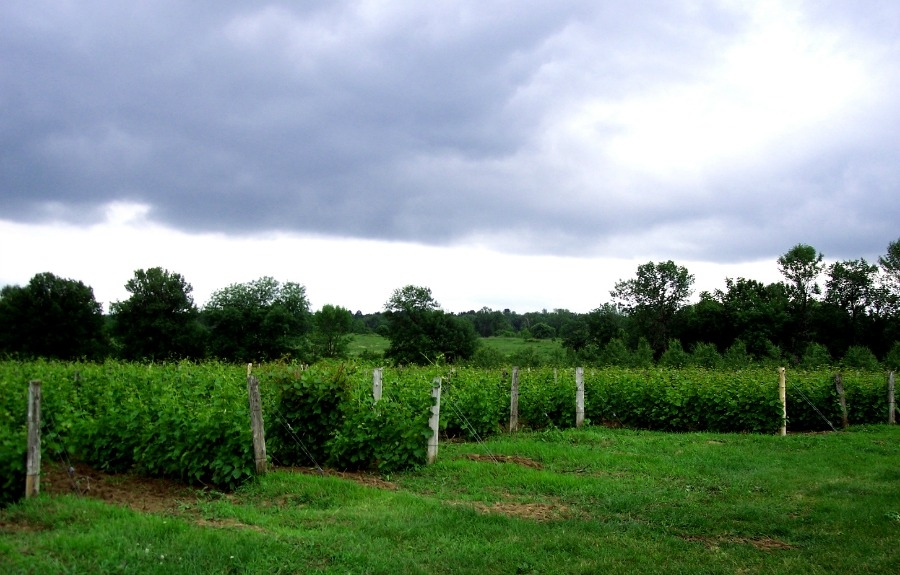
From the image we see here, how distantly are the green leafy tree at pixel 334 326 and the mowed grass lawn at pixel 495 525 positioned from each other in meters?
62.3

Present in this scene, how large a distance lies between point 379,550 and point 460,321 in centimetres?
6064

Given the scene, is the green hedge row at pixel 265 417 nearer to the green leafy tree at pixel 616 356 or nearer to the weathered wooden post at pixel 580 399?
the weathered wooden post at pixel 580 399

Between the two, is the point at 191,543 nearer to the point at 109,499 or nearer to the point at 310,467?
the point at 109,499

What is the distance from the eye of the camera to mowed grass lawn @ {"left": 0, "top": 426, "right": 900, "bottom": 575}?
20.4 feet

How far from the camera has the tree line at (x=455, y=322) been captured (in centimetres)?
4997

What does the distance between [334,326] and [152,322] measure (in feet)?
91.3

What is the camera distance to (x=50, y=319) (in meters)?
50.2

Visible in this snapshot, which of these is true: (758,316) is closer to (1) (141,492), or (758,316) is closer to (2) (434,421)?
(2) (434,421)

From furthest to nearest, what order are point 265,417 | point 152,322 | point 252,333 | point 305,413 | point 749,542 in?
point 252,333
point 152,322
point 305,413
point 265,417
point 749,542

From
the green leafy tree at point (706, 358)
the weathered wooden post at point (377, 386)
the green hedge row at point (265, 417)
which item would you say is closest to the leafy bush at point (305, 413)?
the green hedge row at point (265, 417)

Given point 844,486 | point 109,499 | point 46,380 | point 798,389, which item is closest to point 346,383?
point 109,499

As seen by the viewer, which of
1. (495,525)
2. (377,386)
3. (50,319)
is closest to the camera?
(495,525)

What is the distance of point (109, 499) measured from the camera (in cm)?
816

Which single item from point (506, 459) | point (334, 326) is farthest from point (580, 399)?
point (334, 326)
